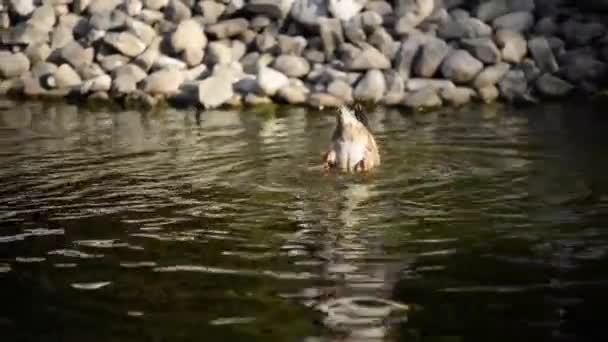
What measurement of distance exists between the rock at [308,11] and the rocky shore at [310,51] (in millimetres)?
23

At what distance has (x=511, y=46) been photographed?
52.0 ft

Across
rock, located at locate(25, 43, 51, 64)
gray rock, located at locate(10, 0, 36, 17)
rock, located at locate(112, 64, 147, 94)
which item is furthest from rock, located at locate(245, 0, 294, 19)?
gray rock, located at locate(10, 0, 36, 17)

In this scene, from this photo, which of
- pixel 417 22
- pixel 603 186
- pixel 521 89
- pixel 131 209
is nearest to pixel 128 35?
pixel 417 22

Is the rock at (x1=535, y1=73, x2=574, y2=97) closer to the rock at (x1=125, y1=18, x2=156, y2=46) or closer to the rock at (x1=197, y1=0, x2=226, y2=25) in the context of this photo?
the rock at (x1=197, y1=0, x2=226, y2=25)

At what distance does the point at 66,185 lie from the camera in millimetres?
9773

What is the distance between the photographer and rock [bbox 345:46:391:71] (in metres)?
15.9

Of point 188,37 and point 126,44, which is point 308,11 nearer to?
point 188,37

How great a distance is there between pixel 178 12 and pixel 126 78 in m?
2.01

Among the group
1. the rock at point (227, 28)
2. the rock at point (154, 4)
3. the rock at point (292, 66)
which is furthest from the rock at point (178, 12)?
the rock at point (292, 66)

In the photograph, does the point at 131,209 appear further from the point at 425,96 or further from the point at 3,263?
the point at 425,96

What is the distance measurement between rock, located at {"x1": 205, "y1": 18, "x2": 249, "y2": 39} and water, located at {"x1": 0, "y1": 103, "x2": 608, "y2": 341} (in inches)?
206

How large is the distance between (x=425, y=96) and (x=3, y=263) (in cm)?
879

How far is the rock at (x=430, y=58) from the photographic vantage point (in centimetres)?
1565

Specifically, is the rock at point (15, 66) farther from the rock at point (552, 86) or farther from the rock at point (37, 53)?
the rock at point (552, 86)
